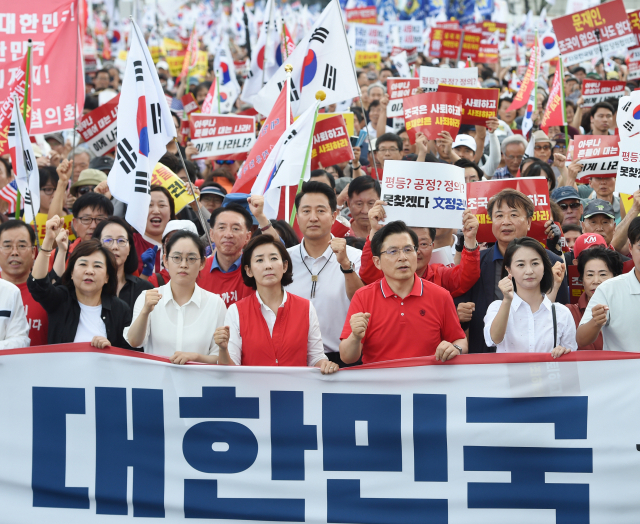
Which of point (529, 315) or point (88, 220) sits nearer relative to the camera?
point (529, 315)

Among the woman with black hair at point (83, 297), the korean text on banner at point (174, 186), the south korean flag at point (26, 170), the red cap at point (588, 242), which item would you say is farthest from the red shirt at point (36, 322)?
the red cap at point (588, 242)

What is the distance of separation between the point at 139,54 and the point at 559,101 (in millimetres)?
5996

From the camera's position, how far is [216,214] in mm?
5617

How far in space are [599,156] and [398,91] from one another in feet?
11.8

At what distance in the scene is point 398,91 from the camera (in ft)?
35.4

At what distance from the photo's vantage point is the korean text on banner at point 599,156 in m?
7.72

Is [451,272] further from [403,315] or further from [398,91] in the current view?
[398,91]

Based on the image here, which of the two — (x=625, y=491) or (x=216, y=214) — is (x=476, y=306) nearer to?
(x=625, y=491)

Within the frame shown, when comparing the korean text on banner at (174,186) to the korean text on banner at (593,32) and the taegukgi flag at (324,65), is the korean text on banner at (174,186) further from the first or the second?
the korean text on banner at (593,32)

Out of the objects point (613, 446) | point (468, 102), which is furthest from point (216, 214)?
point (468, 102)

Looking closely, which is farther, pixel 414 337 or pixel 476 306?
pixel 476 306

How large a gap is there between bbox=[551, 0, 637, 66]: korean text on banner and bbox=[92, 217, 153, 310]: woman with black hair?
8.44 metres

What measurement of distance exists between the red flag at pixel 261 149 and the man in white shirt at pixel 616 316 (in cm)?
287

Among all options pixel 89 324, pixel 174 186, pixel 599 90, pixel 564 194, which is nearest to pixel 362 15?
pixel 599 90
